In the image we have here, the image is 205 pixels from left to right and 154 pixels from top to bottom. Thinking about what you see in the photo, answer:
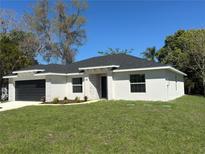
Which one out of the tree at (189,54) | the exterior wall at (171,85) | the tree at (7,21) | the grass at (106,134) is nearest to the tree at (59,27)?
the tree at (7,21)

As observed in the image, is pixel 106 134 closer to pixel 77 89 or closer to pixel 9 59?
pixel 77 89

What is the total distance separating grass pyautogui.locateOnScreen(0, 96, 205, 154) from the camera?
21.5 ft

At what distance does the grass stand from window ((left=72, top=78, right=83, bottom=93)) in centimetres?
1013

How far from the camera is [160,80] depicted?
1722 cm

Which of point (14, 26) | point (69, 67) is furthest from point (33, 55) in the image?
point (69, 67)

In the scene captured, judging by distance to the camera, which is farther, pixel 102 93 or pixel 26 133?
pixel 102 93

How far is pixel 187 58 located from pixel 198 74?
263cm

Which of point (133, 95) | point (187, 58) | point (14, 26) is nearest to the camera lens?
point (133, 95)

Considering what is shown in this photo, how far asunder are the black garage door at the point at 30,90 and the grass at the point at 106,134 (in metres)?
10.8

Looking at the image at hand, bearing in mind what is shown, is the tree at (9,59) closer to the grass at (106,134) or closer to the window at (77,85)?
the window at (77,85)

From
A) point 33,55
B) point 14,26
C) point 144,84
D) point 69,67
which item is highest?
point 14,26

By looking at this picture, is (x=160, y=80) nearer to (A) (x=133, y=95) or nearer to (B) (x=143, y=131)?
(A) (x=133, y=95)

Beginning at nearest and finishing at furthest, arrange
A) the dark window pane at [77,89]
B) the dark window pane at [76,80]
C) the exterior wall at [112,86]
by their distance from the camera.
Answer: the exterior wall at [112,86] → the dark window pane at [77,89] → the dark window pane at [76,80]

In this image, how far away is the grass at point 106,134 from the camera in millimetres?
6559
